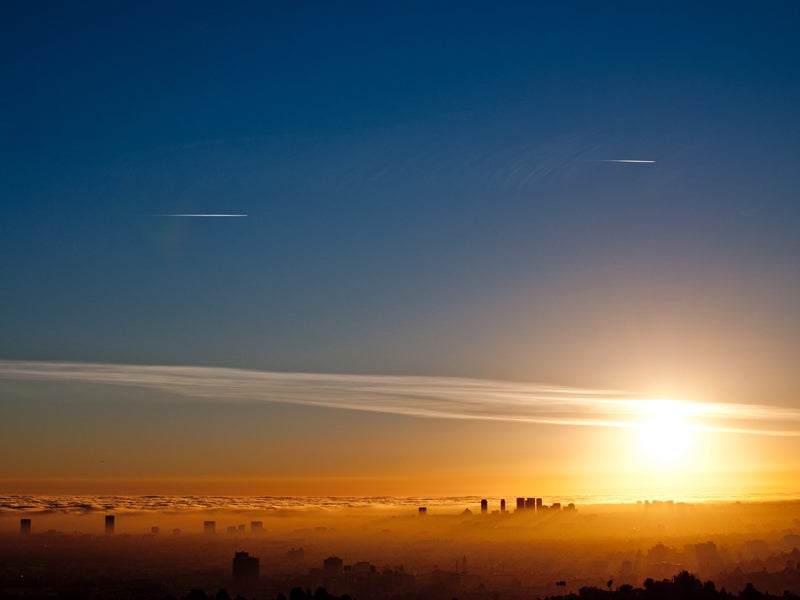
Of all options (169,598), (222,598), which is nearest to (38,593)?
(169,598)

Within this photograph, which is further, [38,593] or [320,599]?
[320,599]

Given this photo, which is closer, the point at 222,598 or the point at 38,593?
the point at 38,593

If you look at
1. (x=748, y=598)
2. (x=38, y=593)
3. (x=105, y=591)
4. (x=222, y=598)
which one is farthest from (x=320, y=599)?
(x=748, y=598)

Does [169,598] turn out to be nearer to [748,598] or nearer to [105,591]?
[105,591]

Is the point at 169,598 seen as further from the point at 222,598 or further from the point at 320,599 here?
the point at 320,599

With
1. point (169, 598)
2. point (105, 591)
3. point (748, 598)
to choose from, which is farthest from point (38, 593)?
point (748, 598)

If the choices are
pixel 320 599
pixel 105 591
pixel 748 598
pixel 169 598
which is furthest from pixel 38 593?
pixel 748 598

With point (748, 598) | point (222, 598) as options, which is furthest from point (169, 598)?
point (748, 598)
